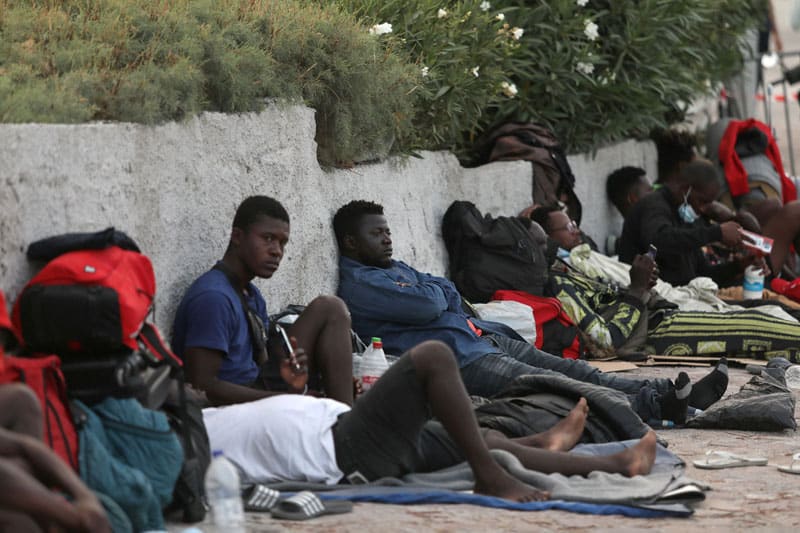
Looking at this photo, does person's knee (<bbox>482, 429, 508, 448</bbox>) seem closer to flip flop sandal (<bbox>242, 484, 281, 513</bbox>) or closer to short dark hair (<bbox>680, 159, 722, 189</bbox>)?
flip flop sandal (<bbox>242, 484, 281, 513</bbox>)

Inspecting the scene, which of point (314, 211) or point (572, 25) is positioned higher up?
point (572, 25)

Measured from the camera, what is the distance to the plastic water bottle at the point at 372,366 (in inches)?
247

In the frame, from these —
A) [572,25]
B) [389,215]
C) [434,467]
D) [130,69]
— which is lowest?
[434,467]

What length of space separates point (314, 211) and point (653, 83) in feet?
18.3

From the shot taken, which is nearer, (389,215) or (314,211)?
(314,211)

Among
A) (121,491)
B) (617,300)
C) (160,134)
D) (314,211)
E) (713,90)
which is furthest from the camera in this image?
(713,90)

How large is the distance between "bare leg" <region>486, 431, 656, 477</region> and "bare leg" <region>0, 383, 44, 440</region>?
184cm

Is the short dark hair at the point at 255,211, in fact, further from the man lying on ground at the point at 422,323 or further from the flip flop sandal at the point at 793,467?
the flip flop sandal at the point at 793,467

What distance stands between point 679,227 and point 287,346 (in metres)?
5.31

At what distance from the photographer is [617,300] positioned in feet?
29.2


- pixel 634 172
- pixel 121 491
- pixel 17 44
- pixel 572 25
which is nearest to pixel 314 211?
pixel 17 44

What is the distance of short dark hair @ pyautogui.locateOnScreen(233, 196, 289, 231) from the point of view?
580 cm

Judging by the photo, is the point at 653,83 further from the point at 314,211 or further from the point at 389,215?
the point at 314,211

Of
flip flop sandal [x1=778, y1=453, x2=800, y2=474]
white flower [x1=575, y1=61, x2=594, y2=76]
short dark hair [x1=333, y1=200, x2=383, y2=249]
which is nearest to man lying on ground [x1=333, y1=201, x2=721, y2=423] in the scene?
short dark hair [x1=333, y1=200, x2=383, y2=249]
